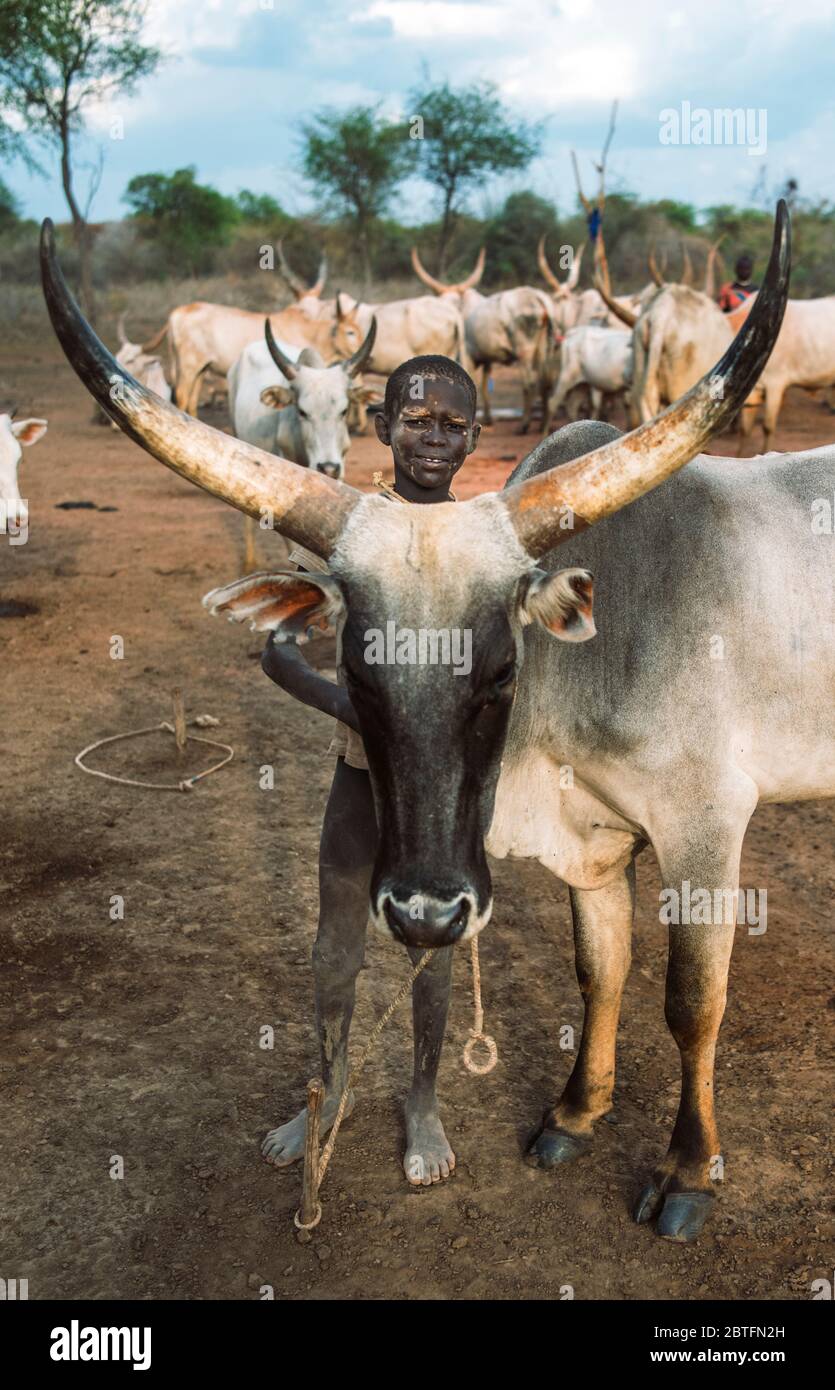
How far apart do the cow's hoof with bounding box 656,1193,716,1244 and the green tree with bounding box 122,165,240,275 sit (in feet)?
116

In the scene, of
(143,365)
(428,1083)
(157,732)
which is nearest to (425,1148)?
(428,1083)

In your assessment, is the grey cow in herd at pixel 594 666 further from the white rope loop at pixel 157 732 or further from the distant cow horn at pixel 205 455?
the white rope loop at pixel 157 732

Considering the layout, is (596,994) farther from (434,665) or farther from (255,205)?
(255,205)

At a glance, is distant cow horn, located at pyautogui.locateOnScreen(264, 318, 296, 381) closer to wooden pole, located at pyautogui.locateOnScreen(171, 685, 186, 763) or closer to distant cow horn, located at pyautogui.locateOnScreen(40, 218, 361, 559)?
wooden pole, located at pyautogui.locateOnScreen(171, 685, 186, 763)

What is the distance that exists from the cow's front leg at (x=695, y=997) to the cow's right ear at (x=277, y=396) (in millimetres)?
6071

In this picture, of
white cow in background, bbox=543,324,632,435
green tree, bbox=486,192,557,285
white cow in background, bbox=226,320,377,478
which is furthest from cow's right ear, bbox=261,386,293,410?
green tree, bbox=486,192,557,285

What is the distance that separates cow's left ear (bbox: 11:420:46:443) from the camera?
24.4 ft

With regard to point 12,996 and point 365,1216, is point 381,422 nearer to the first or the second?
point 365,1216

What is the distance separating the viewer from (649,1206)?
2.97m

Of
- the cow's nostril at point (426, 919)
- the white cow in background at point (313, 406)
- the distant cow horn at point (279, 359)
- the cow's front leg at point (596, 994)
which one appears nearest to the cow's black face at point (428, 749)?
the cow's nostril at point (426, 919)
